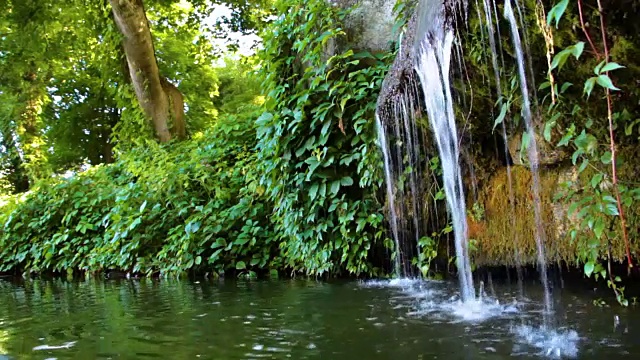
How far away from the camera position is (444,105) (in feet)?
12.6

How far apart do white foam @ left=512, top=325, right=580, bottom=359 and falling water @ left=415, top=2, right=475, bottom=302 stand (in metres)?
1.22

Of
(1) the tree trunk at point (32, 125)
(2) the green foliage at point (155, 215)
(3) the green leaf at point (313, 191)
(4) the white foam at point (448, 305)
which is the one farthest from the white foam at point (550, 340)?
(1) the tree trunk at point (32, 125)

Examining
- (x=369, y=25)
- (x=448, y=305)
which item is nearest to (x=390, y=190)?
(x=448, y=305)

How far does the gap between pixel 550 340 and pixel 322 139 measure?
3.62m

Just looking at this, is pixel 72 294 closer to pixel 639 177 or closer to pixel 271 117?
pixel 271 117

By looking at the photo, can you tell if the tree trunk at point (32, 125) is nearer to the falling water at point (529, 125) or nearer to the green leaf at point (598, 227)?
the falling water at point (529, 125)

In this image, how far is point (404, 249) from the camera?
5.76 meters

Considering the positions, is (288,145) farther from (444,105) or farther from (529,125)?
(529,125)

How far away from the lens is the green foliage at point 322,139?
19.0 ft

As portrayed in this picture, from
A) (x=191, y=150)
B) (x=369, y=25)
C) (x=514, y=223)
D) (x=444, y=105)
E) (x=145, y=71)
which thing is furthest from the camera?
(x=145, y=71)

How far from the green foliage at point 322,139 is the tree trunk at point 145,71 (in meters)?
5.77

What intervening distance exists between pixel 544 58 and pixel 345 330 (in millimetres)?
2161

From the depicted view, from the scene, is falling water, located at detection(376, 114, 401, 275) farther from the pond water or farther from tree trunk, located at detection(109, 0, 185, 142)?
tree trunk, located at detection(109, 0, 185, 142)

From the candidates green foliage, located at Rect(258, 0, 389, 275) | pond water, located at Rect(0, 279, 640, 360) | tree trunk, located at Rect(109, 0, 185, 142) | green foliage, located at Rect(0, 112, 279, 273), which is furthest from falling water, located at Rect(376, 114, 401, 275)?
tree trunk, located at Rect(109, 0, 185, 142)
